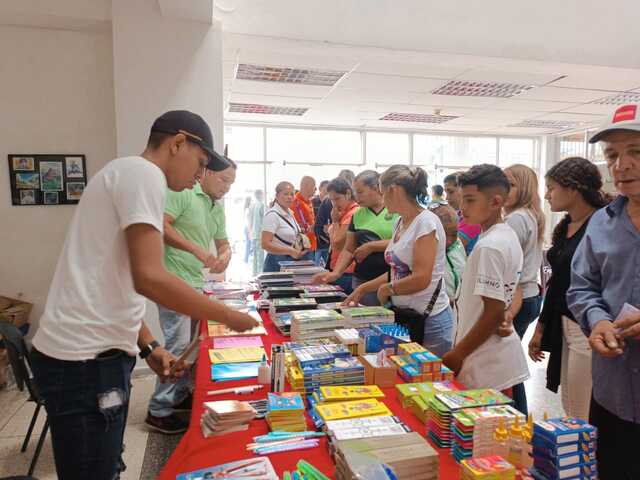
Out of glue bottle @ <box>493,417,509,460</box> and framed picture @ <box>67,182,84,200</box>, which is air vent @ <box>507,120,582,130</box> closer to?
framed picture @ <box>67,182,84,200</box>

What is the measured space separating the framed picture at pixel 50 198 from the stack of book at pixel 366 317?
2.96 m

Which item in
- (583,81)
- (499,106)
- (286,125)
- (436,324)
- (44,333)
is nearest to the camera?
(44,333)

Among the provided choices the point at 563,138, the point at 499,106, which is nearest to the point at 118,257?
the point at 499,106

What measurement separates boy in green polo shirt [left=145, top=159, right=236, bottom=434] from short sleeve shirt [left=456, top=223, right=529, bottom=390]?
1414 millimetres

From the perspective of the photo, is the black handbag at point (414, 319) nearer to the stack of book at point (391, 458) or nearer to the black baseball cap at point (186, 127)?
the stack of book at point (391, 458)

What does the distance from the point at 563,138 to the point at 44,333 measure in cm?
1063

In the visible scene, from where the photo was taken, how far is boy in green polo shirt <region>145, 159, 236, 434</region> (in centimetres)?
241

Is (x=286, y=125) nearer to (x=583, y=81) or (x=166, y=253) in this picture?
(x=583, y=81)

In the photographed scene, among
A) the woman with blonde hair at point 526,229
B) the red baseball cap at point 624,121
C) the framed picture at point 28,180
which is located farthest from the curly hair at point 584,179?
the framed picture at point 28,180

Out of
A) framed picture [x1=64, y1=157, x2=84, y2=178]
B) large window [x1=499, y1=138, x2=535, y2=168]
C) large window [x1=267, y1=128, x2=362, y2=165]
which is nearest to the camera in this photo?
framed picture [x1=64, y1=157, x2=84, y2=178]

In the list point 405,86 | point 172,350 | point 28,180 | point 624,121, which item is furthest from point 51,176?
point 405,86

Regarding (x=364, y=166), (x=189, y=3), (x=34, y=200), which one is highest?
(x=189, y=3)

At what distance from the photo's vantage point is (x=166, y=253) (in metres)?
2.50

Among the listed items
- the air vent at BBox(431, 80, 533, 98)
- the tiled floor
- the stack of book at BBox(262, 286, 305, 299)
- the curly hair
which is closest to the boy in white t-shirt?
the curly hair
